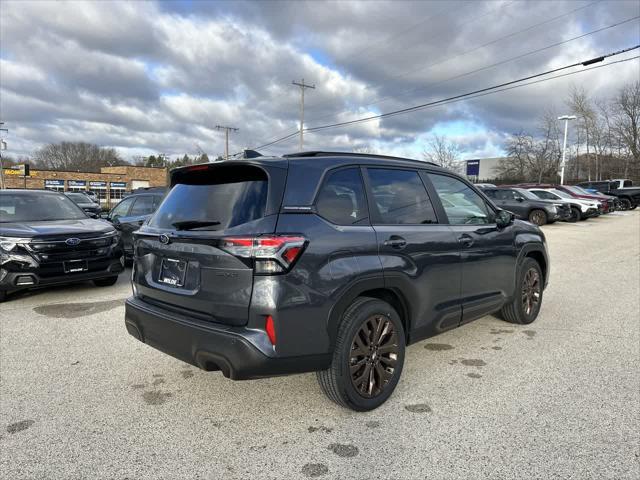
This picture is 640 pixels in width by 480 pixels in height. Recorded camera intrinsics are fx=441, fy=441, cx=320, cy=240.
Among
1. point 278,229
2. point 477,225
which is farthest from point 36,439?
point 477,225

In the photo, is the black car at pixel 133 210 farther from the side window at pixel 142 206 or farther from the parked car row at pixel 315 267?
the parked car row at pixel 315 267

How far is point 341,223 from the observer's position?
2.98 metres

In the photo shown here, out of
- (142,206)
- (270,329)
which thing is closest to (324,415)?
(270,329)

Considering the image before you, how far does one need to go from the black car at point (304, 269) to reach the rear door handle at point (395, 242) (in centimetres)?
1

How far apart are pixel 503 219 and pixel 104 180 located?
238 feet

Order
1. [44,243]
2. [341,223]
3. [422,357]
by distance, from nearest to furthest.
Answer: [341,223] → [422,357] → [44,243]

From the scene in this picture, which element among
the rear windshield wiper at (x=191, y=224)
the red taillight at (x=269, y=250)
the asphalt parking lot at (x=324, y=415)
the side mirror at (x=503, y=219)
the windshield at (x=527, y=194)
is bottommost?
the asphalt parking lot at (x=324, y=415)

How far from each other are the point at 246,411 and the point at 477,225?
8.78 feet

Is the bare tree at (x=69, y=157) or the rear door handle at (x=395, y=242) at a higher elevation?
the bare tree at (x=69, y=157)

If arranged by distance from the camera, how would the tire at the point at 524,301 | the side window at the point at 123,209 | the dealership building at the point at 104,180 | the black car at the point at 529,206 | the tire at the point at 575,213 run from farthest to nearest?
the dealership building at the point at 104,180 → the tire at the point at 575,213 → the black car at the point at 529,206 → the side window at the point at 123,209 → the tire at the point at 524,301

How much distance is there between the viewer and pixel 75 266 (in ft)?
20.4

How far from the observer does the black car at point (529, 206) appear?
1800 cm

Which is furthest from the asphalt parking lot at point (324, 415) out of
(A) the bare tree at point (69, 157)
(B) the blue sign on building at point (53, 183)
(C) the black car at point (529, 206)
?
(A) the bare tree at point (69, 157)

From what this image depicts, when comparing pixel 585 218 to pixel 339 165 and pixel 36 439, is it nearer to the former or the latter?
pixel 339 165
